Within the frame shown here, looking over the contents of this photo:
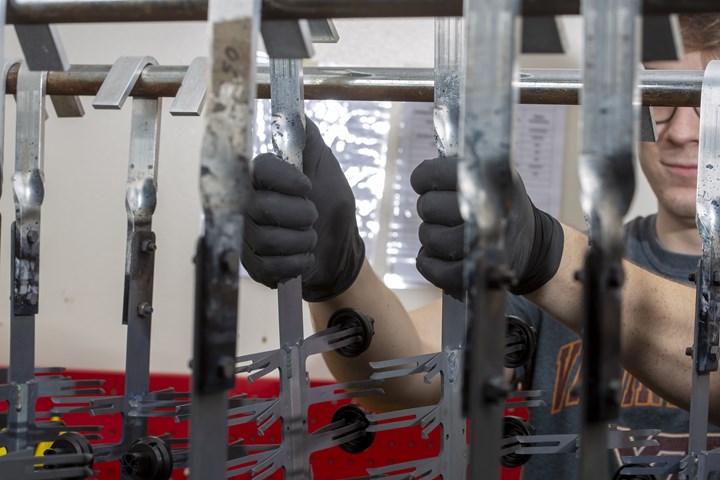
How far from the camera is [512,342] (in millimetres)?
1140

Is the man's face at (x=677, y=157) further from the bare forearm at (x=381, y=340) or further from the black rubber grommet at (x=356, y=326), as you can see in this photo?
the black rubber grommet at (x=356, y=326)

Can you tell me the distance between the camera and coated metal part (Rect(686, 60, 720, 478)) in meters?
0.94

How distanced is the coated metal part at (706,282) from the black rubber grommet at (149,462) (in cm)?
60

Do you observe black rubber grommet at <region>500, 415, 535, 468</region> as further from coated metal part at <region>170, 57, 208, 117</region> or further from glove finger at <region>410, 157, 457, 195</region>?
coated metal part at <region>170, 57, 208, 117</region>

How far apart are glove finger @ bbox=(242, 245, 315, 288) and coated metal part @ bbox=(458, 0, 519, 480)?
0.46 metres

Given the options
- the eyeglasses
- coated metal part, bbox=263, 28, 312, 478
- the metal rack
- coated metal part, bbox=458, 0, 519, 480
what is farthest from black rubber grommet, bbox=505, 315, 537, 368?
the eyeglasses

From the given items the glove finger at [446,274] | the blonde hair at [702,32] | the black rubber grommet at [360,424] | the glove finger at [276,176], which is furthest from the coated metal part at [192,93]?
the blonde hair at [702,32]

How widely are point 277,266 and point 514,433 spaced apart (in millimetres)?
369

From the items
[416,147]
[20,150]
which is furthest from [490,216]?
[416,147]

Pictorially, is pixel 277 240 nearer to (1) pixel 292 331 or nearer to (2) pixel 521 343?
(1) pixel 292 331

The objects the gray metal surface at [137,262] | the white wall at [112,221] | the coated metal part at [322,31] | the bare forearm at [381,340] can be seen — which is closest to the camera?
the coated metal part at [322,31]

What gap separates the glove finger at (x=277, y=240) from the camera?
3.37 ft

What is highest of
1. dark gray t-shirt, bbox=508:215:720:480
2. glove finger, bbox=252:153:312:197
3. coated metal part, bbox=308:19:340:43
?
coated metal part, bbox=308:19:340:43

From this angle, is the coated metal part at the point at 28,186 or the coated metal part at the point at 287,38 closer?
the coated metal part at the point at 287,38
